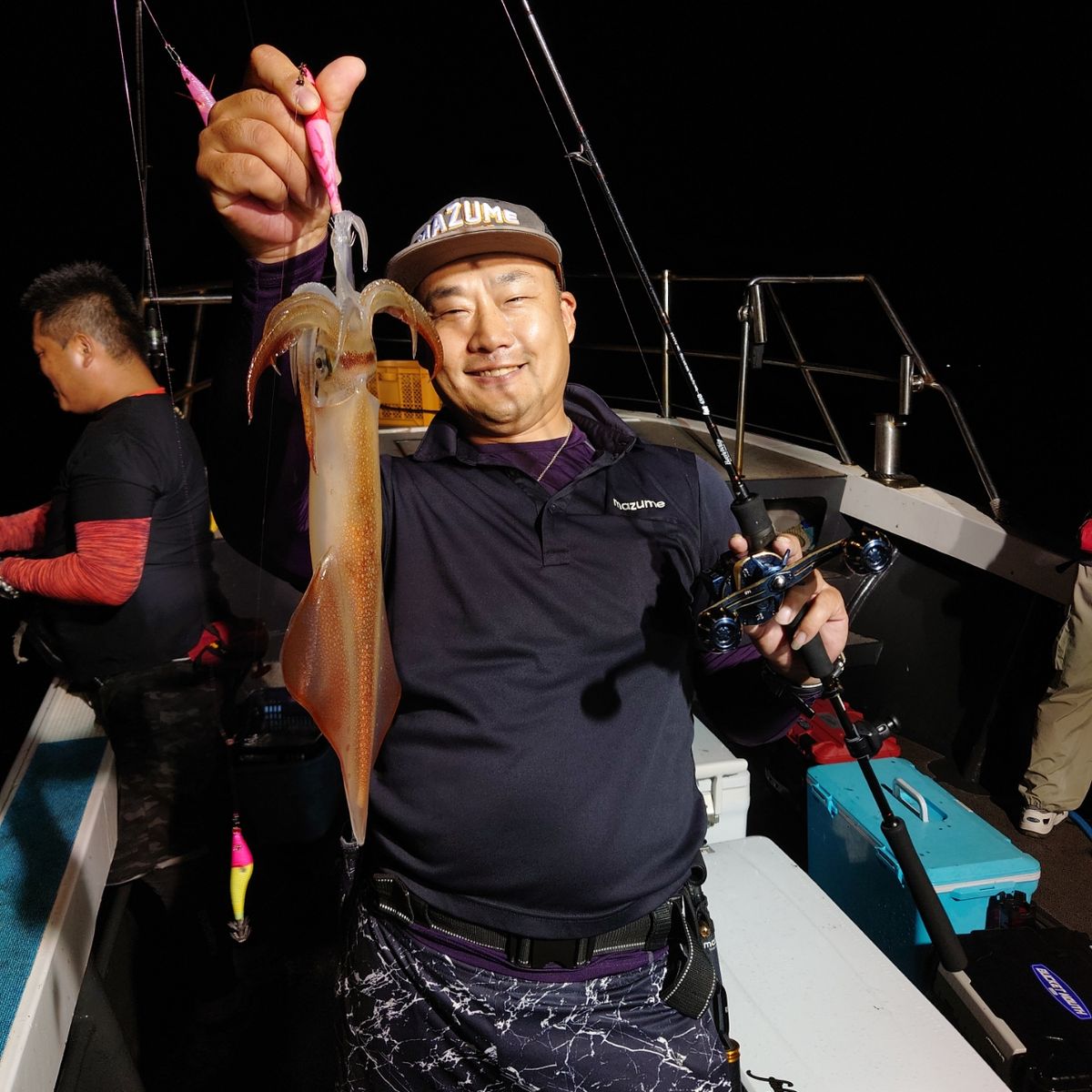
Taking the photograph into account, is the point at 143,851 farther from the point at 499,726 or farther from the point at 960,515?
the point at 960,515

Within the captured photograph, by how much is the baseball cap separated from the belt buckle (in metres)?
1.36

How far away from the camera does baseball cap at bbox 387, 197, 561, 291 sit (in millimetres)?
1636

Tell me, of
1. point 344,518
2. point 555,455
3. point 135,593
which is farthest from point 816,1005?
point 135,593

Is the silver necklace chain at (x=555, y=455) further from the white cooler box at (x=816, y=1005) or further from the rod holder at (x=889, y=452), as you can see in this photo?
the rod holder at (x=889, y=452)

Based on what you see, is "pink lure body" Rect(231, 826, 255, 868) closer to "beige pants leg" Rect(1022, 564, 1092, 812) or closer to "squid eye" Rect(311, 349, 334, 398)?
"squid eye" Rect(311, 349, 334, 398)

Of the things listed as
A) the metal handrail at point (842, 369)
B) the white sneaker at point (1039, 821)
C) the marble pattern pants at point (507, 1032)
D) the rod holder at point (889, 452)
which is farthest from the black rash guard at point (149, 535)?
the white sneaker at point (1039, 821)

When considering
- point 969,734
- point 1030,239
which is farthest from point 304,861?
point 1030,239

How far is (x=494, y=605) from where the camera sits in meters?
1.57

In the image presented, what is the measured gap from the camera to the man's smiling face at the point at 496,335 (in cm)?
167

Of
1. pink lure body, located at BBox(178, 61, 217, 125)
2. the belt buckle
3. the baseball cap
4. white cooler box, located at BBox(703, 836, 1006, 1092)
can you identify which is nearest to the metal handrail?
white cooler box, located at BBox(703, 836, 1006, 1092)

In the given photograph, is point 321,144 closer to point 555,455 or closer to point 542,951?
point 555,455

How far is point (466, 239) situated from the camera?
1.65 metres

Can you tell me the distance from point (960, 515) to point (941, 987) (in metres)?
2.45

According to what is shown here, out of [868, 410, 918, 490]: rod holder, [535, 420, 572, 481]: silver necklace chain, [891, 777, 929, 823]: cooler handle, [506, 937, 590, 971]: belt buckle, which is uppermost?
[535, 420, 572, 481]: silver necklace chain
